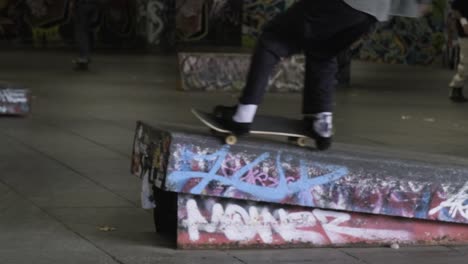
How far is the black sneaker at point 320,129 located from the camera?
20.7ft

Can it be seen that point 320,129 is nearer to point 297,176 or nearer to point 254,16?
point 297,176

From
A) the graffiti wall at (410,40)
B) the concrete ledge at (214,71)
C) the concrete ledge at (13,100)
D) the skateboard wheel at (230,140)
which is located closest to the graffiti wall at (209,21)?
the graffiti wall at (410,40)

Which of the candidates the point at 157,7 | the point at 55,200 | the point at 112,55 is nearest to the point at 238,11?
the point at 157,7

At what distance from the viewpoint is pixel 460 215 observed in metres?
6.41

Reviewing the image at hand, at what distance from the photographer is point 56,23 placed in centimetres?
3222

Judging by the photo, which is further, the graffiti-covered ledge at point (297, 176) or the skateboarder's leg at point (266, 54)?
the skateboarder's leg at point (266, 54)

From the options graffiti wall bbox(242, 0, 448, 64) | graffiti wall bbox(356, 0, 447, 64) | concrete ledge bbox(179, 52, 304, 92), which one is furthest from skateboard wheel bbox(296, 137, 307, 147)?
graffiti wall bbox(356, 0, 447, 64)

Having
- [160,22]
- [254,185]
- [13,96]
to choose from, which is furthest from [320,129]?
[160,22]

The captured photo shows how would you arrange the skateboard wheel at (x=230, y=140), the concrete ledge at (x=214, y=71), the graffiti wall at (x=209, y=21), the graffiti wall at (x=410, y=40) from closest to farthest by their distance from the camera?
the skateboard wheel at (x=230, y=140), the concrete ledge at (x=214, y=71), the graffiti wall at (x=410, y=40), the graffiti wall at (x=209, y=21)

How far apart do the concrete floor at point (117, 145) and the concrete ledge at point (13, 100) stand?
17 centimetres

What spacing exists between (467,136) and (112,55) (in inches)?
601

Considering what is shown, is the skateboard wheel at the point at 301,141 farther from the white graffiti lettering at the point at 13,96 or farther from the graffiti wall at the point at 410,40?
the graffiti wall at the point at 410,40

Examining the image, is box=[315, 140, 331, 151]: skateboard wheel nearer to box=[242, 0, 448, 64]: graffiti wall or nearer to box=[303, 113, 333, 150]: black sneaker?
box=[303, 113, 333, 150]: black sneaker

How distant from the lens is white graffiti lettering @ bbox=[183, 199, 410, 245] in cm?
600
